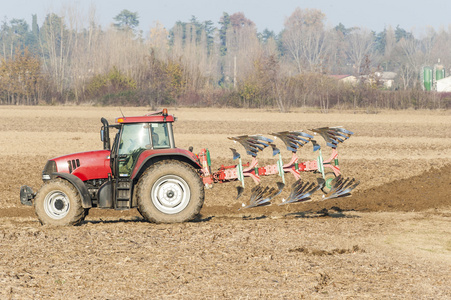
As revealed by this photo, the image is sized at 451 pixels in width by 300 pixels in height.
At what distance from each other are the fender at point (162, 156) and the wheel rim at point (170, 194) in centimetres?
37

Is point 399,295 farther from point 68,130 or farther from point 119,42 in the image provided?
point 119,42

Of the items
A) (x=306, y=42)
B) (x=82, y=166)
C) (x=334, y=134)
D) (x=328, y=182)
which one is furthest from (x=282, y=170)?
(x=306, y=42)

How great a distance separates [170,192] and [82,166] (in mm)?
1685

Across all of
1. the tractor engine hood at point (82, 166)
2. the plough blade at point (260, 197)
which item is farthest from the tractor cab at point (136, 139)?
the plough blade at point (260, 197)

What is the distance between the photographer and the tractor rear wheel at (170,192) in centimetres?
1037

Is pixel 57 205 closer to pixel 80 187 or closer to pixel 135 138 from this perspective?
pixel 80 187

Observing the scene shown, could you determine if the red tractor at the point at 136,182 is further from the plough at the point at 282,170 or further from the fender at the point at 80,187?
the plough at the point at 282,170

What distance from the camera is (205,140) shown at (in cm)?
2683

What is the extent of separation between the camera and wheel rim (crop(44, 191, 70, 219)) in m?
10.7

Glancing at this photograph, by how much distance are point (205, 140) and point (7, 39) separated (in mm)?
171237

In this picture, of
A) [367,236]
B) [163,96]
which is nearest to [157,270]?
[367,236]

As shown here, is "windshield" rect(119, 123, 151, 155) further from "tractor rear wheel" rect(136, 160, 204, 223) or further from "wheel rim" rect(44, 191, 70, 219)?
"wheel rim" rect(44, 191, 70, 219)

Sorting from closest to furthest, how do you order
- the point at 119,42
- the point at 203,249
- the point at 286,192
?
→ the point at 203,249, the point at 286,192, the point at 119,42

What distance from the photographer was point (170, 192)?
10.5 m
